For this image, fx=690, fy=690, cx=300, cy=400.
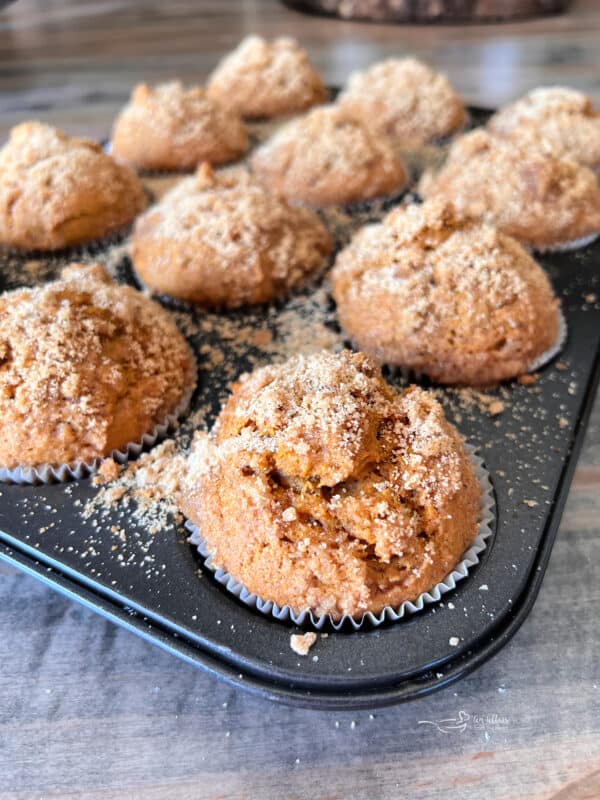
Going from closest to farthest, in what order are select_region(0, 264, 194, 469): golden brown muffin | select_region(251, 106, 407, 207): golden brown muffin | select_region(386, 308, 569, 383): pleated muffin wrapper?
1. select_region(0, 264, 194, 469): golden brown muffin
2. select_region(386, 308, 569, 383): pleated muffin wrapper
3. select_region(251, 106, 407, 207): golden brown muffin

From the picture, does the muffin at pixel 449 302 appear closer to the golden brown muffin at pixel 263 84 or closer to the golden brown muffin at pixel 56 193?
the golden brown muffin at pixel 56 193

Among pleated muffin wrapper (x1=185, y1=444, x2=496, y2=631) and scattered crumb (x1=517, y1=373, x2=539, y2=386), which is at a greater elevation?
scattered crumb (x1=517, y1=373, x2=539, y2=386)

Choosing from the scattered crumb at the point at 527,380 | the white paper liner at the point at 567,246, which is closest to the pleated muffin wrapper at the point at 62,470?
the scattered crumb at the point at 527,380

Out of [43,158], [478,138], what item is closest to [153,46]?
[43,158]

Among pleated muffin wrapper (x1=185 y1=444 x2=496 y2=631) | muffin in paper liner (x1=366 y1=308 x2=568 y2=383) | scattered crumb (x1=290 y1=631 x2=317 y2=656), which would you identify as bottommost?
pleated muffin wrapper (x1=185 y1=444 x2=496 y2=631)

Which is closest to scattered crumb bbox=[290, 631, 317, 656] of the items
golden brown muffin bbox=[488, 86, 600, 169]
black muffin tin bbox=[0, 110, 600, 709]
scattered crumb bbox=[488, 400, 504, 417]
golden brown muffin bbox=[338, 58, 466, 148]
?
black muffin tin bbox=[0, 110, 600, 709]

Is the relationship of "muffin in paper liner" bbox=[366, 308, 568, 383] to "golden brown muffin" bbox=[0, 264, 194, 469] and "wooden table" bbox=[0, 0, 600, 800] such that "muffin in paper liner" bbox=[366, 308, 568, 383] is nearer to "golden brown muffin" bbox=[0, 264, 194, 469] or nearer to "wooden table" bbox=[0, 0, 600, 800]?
"wooden table" bbox=[0, 0, 600, 800]

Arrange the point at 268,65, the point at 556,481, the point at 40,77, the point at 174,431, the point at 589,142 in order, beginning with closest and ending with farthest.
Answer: the point at 556,481, the point at 174,431, the point at 589,142, the point at 268,65, the point at 40,77

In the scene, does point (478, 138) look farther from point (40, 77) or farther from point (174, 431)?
point (40, 77)
